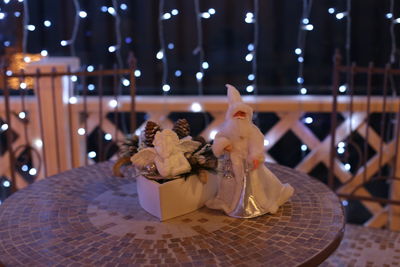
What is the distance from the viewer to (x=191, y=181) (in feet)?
3.99

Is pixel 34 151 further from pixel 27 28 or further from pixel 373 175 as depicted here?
pixel 373 175

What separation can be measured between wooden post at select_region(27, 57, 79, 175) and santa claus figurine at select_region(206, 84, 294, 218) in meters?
1.33

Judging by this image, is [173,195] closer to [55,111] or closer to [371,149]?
[55,111]

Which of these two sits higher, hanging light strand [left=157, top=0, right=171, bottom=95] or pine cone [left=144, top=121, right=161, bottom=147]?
hanging light strand [left=157, top=0, right=171, bottom=95]

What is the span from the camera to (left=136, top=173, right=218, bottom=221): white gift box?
46.3 inches

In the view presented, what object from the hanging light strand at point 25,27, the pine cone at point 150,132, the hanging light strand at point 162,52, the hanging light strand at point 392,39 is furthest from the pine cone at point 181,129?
the hanging light strand at point 25,27

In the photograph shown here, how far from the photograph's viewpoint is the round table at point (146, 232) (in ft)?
3.28

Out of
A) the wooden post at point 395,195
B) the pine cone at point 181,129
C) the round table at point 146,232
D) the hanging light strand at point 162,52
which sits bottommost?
the wooden post at point 395,195

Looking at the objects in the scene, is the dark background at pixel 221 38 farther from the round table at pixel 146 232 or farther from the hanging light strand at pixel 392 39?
the round table at pixel 146 232

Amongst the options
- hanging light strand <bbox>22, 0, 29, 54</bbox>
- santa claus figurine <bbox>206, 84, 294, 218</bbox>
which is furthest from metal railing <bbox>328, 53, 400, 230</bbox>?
hanging light strand <bbox>22, 0, 29, 54</bbox>

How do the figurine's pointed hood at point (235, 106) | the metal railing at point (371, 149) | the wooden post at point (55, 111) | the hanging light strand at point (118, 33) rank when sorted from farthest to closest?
1. the hanging light strand at point (118, 33)
2. the wooden post at point (55, 111)
3. the metal railing at point (371, 149)
4. the figurine's pointed hood at point (235, 106)

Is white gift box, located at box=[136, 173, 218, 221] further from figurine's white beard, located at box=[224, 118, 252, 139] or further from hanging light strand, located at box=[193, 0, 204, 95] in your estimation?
hanging light strand, located at box=[193, 0, 204, 95]

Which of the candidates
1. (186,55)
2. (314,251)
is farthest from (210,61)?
(314,251)

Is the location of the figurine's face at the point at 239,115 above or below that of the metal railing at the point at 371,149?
above
